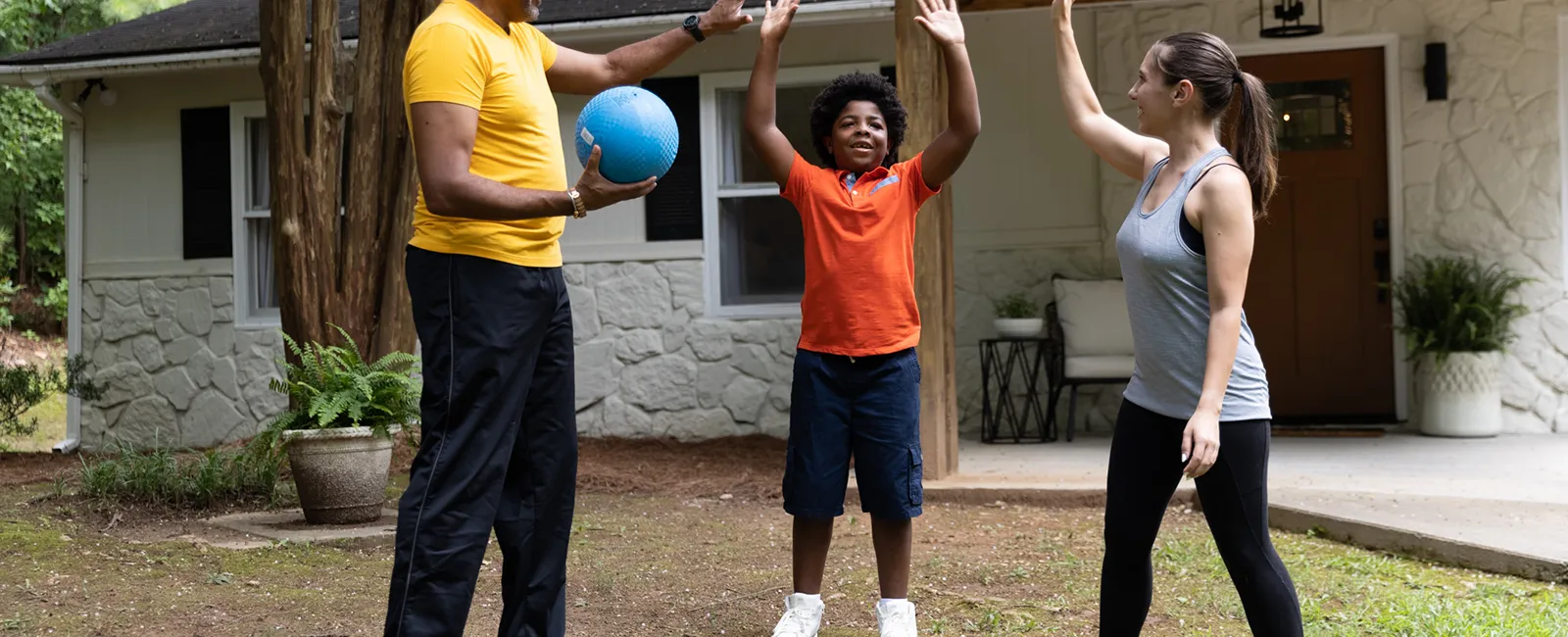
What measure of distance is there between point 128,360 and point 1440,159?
29.9 ft

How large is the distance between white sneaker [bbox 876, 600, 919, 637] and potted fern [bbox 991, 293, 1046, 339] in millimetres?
5013

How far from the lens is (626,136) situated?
295 centimetres

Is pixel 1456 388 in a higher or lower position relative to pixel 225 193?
lower

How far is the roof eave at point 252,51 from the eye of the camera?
323 inches

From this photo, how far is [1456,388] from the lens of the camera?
8.20m

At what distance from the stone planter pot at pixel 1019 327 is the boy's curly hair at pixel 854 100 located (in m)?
4.65

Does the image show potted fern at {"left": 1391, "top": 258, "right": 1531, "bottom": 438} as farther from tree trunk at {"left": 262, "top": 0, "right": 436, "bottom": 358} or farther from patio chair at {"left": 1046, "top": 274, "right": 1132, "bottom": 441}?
tree trunk at {"left": 262, "top": 0, "right": 436, "bottom": 358}

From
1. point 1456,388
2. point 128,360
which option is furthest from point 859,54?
point 128,360

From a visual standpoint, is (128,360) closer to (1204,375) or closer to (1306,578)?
(1306,578)

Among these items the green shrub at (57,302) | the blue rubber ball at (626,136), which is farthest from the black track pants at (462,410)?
the green shrub at (57,302)

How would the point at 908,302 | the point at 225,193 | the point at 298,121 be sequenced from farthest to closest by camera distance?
the point at 225,193
the point at 298,121
the point at 908,302

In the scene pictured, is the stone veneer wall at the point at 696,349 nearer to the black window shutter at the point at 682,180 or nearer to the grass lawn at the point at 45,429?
the black window shutter at the point at 682,180

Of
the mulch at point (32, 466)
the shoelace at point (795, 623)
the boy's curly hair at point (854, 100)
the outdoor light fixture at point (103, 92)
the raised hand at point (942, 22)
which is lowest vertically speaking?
the shoelace at point (795, 623)

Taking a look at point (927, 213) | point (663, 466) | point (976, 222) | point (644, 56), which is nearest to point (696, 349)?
point (663, 466)
